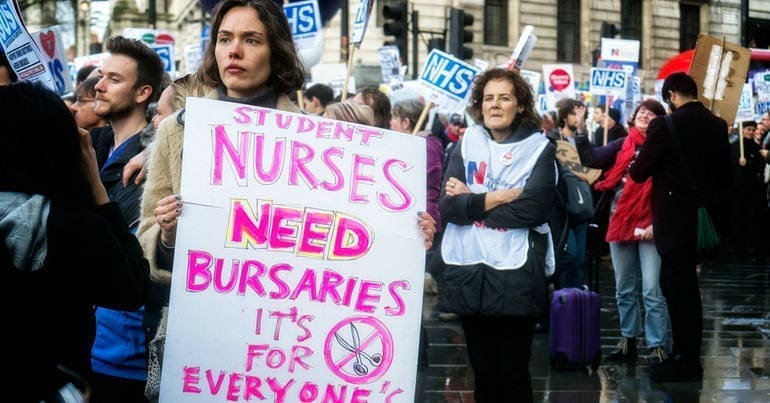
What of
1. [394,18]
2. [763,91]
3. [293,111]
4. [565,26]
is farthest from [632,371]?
[565,26]

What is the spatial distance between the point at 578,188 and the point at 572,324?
1.37 m

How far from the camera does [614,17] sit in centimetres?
3869

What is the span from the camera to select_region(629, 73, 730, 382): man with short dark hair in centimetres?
635

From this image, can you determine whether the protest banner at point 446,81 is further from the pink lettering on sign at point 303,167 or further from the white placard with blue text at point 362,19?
the pink lettering on sign at point 303,167

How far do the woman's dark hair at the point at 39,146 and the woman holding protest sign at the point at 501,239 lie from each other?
2.58 m

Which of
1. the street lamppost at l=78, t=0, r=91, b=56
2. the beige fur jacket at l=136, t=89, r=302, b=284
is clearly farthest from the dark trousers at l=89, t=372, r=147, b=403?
the street lamppost at l=78, t=0, r=91, b=56

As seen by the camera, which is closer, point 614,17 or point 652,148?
point 652,148

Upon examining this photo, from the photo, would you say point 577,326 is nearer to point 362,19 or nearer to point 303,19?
point 362,19

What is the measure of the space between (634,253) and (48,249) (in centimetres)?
557

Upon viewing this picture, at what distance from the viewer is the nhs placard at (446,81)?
1020 centimetres

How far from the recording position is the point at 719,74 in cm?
762

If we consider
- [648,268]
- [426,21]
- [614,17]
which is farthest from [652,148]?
[614,17]

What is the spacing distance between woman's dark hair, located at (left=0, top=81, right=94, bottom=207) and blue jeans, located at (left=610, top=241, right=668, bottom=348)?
5.11m

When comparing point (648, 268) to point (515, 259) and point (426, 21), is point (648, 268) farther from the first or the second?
point (426, 21)
